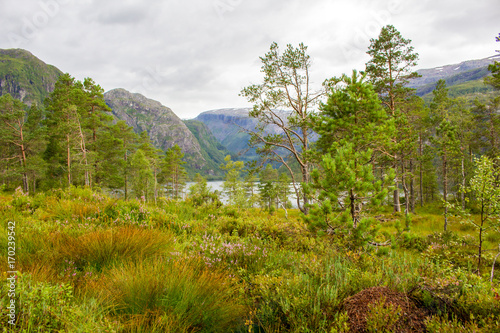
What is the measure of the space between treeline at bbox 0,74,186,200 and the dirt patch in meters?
23.5

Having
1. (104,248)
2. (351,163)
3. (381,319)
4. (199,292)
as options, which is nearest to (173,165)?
(351,163)

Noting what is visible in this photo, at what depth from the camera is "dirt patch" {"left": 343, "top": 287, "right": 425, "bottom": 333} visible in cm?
191

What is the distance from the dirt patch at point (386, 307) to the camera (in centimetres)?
191

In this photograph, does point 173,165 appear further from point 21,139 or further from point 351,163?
point 351,163

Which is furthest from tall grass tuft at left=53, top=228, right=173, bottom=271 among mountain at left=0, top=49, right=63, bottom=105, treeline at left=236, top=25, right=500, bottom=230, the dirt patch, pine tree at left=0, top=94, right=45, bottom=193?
mountain at left=0, top=49, right=63, bottom=105

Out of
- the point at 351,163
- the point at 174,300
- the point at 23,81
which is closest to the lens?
the point at 174,300

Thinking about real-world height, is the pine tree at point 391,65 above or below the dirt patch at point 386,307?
above

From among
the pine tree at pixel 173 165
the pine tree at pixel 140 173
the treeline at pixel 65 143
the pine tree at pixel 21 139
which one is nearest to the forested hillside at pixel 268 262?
the treeline at pixel 65 143

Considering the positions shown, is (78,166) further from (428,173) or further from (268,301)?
(428,173)

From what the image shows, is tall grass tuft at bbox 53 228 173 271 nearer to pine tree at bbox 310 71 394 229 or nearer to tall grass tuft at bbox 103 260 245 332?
tall grass tuft at bbox 103 260 245 332

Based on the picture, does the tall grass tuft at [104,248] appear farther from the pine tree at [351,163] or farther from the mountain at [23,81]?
the mountain at [23,81]

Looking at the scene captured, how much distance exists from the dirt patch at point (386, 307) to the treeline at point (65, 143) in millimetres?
23498

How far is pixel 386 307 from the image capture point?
6.63ft

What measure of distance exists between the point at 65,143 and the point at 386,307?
1112 inches
